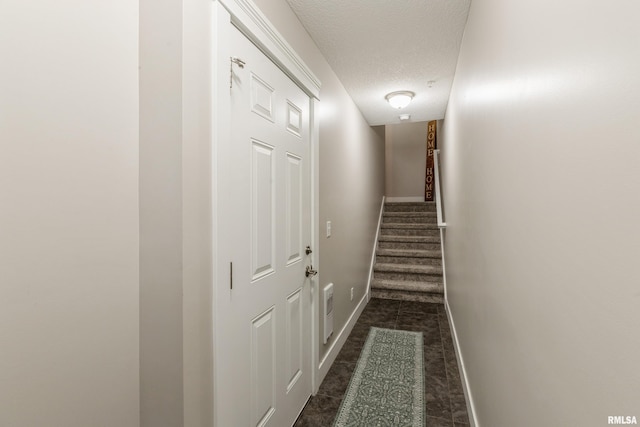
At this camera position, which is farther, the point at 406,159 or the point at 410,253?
the point at 406,159

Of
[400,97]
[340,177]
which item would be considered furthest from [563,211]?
[400,97]

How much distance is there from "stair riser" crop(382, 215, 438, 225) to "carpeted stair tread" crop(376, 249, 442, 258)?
87 cm

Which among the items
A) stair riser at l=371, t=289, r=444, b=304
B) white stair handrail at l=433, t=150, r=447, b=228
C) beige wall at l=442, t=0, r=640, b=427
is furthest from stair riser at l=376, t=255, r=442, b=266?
Answer: beige wall at l=442, t=0, r=640, b=427

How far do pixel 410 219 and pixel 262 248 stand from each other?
4467 millimetres

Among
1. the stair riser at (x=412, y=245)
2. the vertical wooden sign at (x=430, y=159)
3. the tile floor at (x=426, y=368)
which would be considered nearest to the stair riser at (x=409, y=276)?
the tile floor at (x=426, y=368)

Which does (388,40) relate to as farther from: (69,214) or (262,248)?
(69,214)

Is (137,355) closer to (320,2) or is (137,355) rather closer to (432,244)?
(320,2)

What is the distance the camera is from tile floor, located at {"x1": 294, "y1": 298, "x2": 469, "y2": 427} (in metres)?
1.76

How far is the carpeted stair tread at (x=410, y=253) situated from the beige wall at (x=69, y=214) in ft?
13.2

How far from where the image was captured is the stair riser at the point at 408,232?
4.87 metres

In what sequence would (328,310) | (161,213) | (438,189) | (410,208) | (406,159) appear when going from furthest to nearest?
(406,159)
(410,208)
(438,189)
(328,310)
(161,213)

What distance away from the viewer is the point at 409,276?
419 cm

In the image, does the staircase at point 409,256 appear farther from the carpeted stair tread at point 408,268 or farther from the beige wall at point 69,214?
the beige wall at point 69,214

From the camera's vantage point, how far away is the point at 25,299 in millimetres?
667
